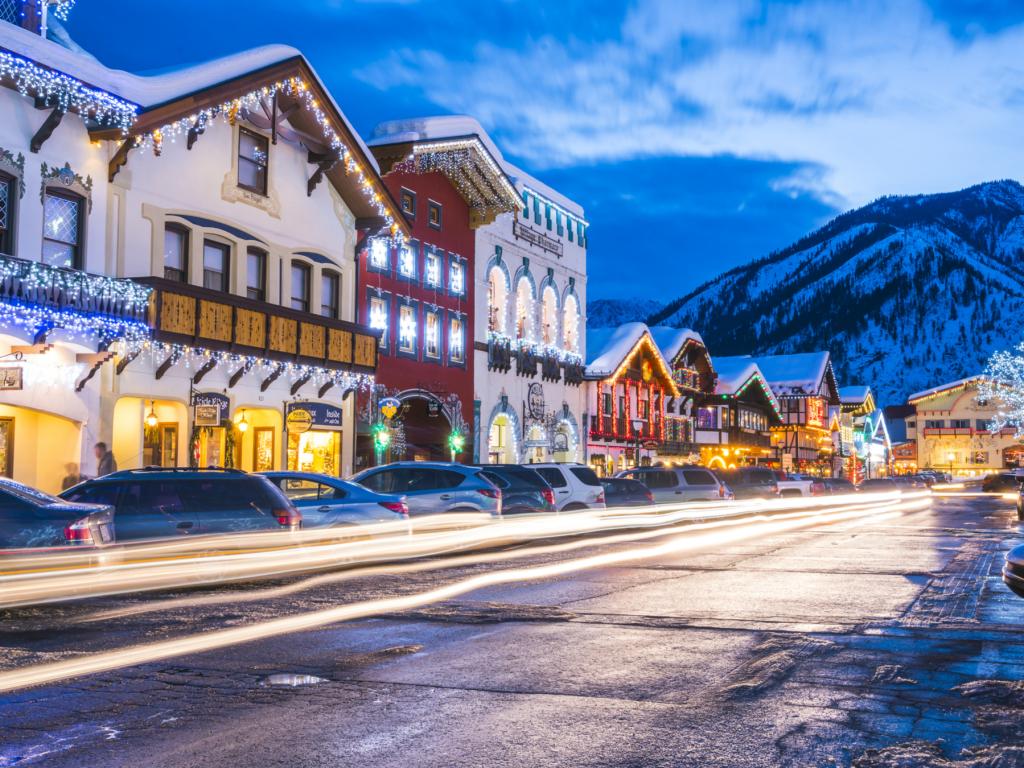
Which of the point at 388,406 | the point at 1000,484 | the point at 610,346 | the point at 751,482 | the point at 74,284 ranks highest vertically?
the point at 610,346

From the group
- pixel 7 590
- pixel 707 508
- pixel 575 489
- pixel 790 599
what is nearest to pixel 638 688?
pixel 790 599

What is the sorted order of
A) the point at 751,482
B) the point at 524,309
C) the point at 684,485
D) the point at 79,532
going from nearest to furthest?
the point at 79,532
the point at 684,485
the point at 751,482
the point at 524,309

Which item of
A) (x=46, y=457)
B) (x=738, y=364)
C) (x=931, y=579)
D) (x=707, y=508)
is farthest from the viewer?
(x=738, y=364)

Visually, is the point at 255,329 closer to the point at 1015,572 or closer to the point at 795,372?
the point at 1015,572

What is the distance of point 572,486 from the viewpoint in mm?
27812

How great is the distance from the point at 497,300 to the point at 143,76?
2158cm

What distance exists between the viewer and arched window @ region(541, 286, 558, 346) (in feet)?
167

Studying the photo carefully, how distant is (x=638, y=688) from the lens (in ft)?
27.0

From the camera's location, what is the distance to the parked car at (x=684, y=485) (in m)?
35.2

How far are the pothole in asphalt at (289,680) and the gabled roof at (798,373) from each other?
91083 mm

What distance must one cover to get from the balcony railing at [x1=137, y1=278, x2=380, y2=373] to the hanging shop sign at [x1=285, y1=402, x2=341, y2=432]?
1.19 m

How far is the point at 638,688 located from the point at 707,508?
1011 inches

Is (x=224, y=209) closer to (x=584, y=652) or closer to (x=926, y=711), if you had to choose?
(x=584, y=652)

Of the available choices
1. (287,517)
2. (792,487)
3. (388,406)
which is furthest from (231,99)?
(792,487)
